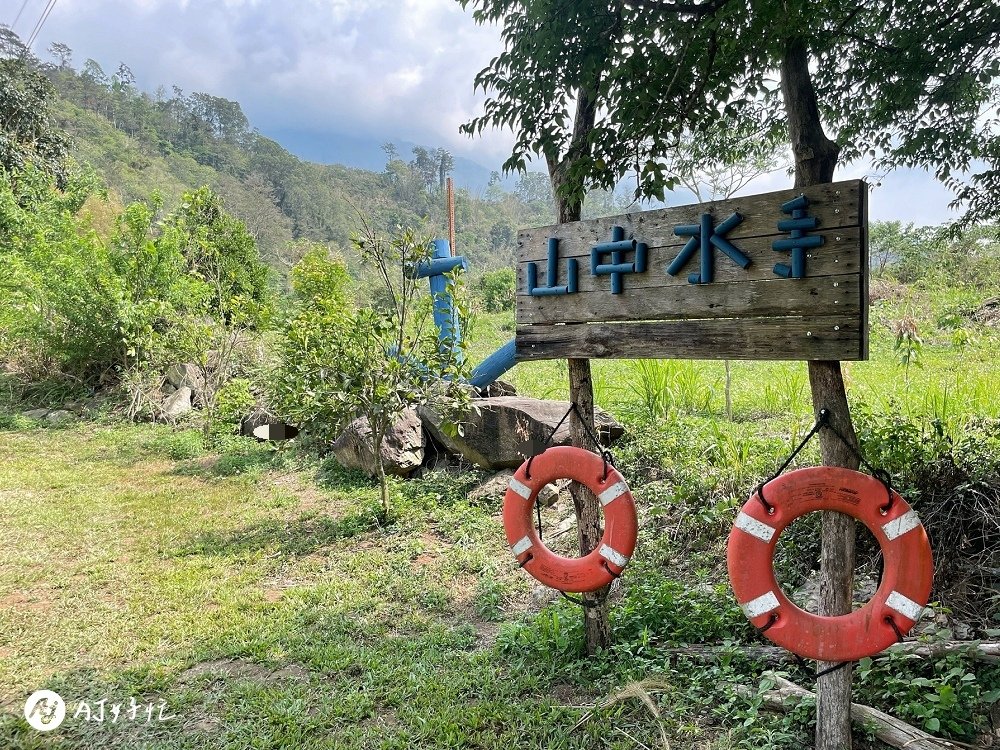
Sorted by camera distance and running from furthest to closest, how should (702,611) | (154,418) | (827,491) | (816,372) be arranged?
(154,418), (702,611), (816,372), (827,491)

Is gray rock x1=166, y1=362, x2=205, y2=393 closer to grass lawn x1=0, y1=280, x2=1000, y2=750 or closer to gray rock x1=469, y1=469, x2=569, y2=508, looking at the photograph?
grass lawn x1=0, y1=280, x2=1000, y2=750

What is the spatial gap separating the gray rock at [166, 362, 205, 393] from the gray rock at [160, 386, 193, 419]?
85 mm

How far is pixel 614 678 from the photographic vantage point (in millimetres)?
2148

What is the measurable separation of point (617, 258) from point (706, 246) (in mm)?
320

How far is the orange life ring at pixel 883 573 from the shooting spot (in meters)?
1.49

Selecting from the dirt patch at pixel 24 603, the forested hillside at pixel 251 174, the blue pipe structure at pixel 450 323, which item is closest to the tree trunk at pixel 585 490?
the blue pipe structure at pixel 450 323

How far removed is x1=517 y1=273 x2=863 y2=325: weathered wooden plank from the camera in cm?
155

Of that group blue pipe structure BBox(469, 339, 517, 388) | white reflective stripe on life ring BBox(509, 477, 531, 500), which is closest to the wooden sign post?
white reflective stripe on life ring BBox(509, 477, 531, 500)

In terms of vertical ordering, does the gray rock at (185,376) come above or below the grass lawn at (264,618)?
above

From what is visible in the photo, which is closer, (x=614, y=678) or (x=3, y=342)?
(x=614, y=678)

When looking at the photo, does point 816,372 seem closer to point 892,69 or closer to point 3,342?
point 892,69

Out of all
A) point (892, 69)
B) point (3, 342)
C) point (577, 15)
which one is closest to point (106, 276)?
point (3, 342)

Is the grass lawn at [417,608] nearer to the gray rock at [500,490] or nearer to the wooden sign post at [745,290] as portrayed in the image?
the gray rock at [500,490]

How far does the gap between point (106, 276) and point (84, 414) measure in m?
1.70
